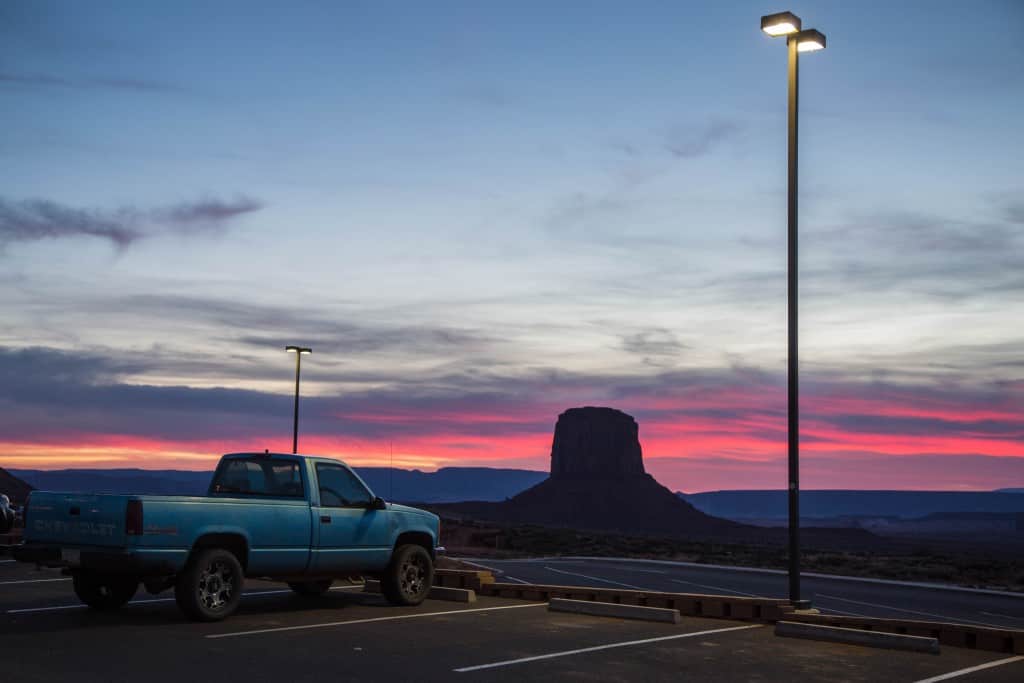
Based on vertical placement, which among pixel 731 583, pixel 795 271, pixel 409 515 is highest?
pixel 795 271

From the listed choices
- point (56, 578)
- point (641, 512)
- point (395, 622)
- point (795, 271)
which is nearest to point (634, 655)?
point (395, 622)

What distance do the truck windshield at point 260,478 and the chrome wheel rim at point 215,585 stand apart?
1540 millimetres

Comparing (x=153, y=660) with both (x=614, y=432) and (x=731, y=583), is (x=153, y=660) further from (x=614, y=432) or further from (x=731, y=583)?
(x=614, y=432)

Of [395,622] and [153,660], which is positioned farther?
[395,622]

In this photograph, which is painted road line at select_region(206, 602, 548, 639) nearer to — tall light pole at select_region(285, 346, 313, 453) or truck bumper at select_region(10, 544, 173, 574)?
truck bumper at select_region(10, 544, 173, 574)

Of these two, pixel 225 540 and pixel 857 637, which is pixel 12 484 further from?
pixel 857 637

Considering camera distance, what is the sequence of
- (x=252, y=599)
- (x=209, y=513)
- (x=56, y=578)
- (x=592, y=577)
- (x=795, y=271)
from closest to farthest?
(x=209, y=513) → (x=795, y=271) → (x=252, y=599) → (x=56, y=578) → (x=592, y=577)

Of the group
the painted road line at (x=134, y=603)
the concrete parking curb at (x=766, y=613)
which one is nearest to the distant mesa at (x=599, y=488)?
the painted road line at (x=134, y=603)

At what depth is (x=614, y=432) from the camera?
194125mm

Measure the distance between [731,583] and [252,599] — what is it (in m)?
21.3

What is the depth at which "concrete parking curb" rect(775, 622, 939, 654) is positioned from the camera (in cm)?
1247

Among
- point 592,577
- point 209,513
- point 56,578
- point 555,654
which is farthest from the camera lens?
point 592,577

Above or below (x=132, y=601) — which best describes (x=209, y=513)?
above

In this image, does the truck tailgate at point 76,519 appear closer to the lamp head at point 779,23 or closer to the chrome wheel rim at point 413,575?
the chrome wheel rim at point 413,575
